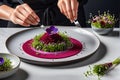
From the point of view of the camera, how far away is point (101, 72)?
3.04ft

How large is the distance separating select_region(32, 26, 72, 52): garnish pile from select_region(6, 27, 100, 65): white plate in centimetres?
6

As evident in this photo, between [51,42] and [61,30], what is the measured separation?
0.23m

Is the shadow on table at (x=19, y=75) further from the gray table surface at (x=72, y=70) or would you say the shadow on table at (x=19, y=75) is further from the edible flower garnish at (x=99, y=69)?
the edible flower garnish at (x=99, y=69)

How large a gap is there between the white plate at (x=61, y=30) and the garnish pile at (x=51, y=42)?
59 mm

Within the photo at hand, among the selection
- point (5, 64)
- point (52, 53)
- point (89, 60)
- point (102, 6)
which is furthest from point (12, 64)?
point (102, 6)

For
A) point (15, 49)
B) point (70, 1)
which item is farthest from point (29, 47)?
point (70, 1)

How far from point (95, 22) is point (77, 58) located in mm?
304

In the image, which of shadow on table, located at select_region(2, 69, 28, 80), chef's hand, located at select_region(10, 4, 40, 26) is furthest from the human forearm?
shadow on table, located at select_region(2, 69, 28, 80)

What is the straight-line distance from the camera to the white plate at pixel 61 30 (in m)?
0.99

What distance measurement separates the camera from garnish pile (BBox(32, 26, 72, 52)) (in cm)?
106

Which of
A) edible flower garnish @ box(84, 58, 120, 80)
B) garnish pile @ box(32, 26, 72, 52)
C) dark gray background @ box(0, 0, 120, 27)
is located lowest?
dark gray background @ box(0, 0, 120, 27)

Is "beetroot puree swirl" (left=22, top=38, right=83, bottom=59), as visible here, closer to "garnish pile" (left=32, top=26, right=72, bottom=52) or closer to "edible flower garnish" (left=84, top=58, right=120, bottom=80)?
"garnish pile" (left=32, top=26, right=72, bottom=52)

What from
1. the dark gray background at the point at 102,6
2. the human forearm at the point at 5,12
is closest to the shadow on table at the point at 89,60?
the human forearm at the point at 5,12

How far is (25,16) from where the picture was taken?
1140 mm
